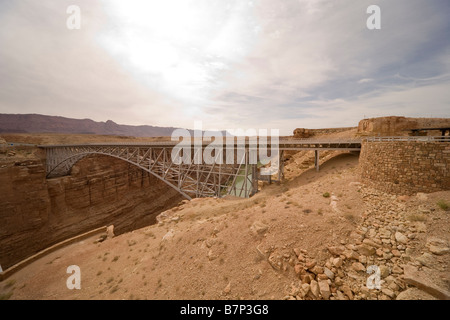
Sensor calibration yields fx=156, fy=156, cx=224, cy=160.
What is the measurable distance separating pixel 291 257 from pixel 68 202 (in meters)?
32.8

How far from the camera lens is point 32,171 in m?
21.5

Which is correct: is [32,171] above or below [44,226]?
above

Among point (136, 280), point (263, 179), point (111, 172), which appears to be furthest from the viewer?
point (111, 172)

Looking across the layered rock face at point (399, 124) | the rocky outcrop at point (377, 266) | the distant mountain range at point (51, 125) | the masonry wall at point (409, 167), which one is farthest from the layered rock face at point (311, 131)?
the distant mountain range at point (51, 125)

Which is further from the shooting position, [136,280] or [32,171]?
[32,171]

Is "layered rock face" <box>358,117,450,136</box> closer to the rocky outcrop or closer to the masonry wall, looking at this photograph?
the masonry wall

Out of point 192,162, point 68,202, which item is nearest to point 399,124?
point 192,162

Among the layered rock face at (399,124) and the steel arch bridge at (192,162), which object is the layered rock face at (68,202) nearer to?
the steel arch bridge at (192,162)

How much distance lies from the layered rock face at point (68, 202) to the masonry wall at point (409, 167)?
32685 millimetres

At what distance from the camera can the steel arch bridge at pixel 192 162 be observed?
51.7 ft

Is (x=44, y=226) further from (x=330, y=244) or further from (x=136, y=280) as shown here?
(x=330, y=244)
